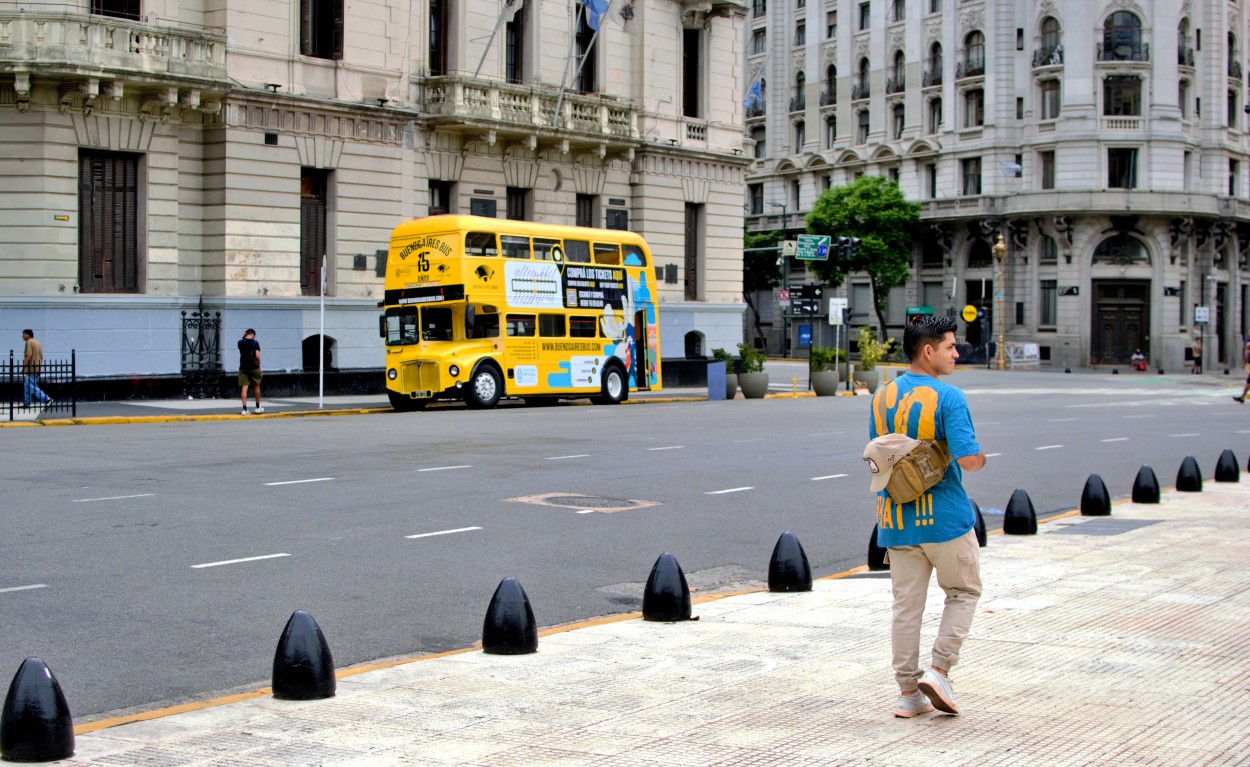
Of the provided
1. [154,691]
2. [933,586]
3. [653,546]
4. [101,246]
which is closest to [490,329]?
[101,246]

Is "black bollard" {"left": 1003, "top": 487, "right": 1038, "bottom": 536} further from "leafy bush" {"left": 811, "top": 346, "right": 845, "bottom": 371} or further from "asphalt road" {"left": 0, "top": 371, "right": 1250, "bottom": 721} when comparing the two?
"leafy bush" {"left": 811, "top": 346, "right": 845, "bottom": 371}

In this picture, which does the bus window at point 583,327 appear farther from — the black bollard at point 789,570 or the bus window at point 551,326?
the black bollard at point 789,570

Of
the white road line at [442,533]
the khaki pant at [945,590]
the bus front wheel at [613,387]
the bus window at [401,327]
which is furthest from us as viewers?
the bus front wheel at [613,387]

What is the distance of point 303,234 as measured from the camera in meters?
35.9

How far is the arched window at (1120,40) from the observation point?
7081 cm

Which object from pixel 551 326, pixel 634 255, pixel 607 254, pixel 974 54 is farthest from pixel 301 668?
pixel 974 54

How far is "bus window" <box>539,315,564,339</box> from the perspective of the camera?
33531 millimetres

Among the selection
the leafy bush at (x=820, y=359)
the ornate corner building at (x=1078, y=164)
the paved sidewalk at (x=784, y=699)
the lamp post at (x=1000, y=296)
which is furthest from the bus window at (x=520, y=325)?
the ornate corner building at (x=1078, y=164)

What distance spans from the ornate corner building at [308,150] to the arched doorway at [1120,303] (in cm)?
3236

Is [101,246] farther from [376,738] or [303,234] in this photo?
[376,738]

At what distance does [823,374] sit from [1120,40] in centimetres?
3844

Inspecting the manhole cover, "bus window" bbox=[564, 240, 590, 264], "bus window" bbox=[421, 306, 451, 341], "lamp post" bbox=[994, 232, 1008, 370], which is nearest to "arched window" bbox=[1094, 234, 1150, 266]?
"lamp post" bbox=[994, 232, 1008, 370]

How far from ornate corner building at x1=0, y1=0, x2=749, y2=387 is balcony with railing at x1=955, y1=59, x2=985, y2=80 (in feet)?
103

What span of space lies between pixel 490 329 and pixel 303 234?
22.5ft
